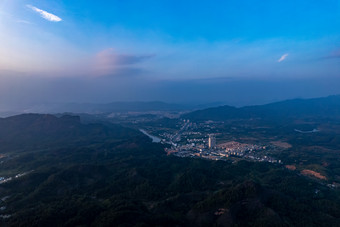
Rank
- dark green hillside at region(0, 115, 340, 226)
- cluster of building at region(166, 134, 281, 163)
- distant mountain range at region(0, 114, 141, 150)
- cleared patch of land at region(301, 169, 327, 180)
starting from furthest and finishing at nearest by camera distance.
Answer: distant mountain range at region(0, 114, 141, 150) → cluster of building at region(166, 134, 281, 163) → cleared patch of land at region(301, 169, 327, 180) → dark green hillside at region(0, 115, 340, 226)

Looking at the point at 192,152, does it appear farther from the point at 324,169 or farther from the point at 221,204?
the point at 221,204

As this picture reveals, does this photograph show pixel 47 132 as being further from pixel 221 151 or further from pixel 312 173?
pixel 312 173

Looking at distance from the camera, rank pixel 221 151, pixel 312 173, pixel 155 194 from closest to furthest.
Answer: pixel 155 194 < pixel 312 173 < pixel 221 151

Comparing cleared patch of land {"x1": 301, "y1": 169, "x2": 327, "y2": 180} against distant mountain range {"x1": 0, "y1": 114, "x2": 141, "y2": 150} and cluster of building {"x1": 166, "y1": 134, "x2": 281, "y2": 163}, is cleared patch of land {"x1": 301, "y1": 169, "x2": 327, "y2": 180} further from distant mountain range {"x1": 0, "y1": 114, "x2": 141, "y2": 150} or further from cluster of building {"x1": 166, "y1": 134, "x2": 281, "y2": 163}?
distant mountain range {"x1": 0, "y1": 114, "x2": 141, "y2": 150}

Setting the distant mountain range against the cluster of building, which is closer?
the cluster of building

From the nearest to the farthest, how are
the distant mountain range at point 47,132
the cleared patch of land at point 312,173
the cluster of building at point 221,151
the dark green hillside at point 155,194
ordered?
the dark green hillside at point 155,194
the cleared patch of land at point 312,173
the cluster of building at point 221,151
the distant mountain range at point 47,132

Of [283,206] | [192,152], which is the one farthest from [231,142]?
[283,206]

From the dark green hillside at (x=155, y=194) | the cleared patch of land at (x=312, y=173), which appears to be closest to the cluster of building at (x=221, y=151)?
the cleared patch of land at (x=312, y=173)

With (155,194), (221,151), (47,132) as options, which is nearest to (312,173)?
(221,151)

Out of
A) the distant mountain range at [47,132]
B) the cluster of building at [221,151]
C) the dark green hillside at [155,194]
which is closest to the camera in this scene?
the dark green hillside at [155,194]

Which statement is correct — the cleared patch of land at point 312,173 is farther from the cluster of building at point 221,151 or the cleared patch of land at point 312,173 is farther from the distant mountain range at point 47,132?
the distant mountain range at point 47,132

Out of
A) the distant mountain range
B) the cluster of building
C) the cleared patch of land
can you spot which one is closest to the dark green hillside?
the cleared patch of land
